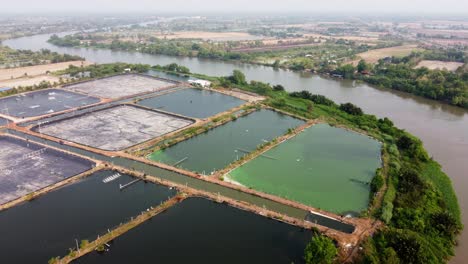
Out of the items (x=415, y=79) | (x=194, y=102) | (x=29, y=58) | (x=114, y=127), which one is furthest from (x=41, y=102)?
(x=415, y=79)

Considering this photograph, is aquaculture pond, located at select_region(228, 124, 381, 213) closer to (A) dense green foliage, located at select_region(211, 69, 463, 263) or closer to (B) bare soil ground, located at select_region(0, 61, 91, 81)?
(A) dense green foliage, located at select_region(211, 69, 463, 263)

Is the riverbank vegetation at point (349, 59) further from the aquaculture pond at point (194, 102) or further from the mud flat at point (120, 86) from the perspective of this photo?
the mud flat at point (120, 86)

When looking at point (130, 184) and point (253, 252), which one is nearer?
point (253, 252)

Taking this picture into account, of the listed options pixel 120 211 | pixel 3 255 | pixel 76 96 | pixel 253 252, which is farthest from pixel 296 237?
pixel 76 96

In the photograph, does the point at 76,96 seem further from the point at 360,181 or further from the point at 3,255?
the point at 360,181

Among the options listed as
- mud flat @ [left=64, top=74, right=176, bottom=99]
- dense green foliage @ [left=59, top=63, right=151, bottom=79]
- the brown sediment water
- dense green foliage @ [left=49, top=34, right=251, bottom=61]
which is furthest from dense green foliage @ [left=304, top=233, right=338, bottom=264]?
dense green foliage @ [left=49, top=34, right=251, bottom=61]

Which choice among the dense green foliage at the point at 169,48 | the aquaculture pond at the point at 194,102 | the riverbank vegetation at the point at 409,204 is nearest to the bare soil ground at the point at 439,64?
the dense green foliage at the point at 169,48
